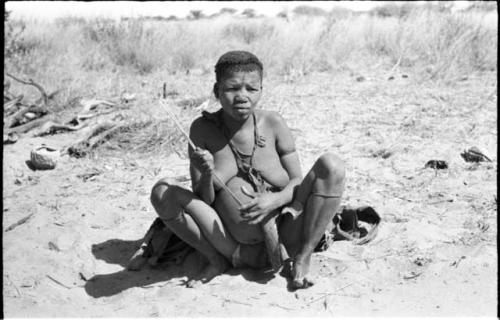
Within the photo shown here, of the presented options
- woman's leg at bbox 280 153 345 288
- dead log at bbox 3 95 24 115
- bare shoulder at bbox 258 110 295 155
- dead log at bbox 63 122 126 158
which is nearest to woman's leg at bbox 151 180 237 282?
woman's leg at bbox 280 153 345 288

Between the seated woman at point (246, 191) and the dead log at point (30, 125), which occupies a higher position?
the seated woman at point (246, 191)

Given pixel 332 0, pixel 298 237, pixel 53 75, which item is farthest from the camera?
pixel 332 0

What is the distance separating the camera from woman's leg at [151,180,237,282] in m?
3.21

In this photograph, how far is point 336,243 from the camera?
374 centimetres

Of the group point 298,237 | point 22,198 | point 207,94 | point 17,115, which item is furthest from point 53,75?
point 298,237

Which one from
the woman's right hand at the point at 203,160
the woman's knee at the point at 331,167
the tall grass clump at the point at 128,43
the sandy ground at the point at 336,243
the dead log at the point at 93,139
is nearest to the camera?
the woman's right hand at the point at 203,160

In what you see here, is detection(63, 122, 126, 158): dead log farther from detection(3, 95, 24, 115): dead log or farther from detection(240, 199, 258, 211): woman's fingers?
detection(240, 199, 258, 211): woman's fingers

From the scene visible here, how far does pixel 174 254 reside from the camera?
12.1 feet

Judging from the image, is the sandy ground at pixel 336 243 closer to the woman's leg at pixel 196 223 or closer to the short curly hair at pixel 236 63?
the woman's leg at pixel 196 223

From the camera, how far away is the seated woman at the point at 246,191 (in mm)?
3133

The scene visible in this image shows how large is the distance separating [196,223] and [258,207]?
0.38 m

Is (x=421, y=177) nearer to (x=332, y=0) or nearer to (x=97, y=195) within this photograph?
(x=97, y=195)

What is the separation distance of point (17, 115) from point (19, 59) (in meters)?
2.37

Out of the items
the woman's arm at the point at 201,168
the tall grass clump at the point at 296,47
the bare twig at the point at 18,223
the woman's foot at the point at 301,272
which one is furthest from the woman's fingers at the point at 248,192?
the tall grass clump at the point at 296,47
